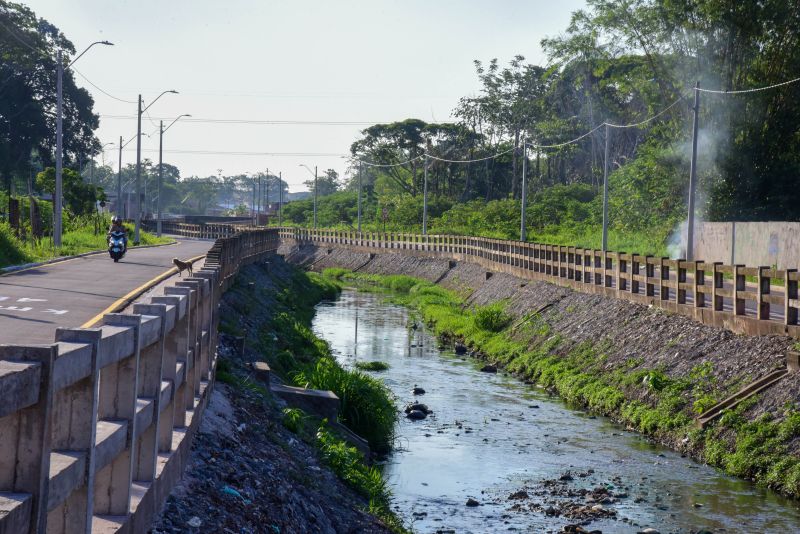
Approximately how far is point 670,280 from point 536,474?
13.8m

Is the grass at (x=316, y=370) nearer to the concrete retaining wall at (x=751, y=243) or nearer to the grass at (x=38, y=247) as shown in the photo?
the grass at (x=38, y=247)

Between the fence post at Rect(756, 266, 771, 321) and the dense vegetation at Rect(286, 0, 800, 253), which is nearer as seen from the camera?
the fence post at Rect(756, 266, 771, 321)

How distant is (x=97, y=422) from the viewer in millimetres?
6199

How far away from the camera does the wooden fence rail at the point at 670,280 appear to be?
2159 centimetres

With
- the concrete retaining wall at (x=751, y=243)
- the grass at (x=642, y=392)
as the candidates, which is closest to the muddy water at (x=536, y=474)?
the grass at (x=642, y=392)

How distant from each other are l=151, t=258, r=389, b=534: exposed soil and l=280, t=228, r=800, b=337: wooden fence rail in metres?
10.5

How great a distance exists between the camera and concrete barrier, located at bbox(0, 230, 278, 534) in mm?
4461

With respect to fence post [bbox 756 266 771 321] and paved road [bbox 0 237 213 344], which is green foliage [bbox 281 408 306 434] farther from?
fence post [bbox 756 266 771 321]

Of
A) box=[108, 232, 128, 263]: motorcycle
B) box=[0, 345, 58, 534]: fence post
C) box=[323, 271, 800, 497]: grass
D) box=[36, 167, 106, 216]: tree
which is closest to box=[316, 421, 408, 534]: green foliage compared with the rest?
box=[323, 271, 800, 497]: grass

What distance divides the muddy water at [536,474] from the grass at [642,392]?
1.29ft

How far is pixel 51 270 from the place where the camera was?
29.2 metres

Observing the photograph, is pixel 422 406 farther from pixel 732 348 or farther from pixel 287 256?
pixel 287 256

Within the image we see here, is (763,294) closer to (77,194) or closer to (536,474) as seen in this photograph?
(536,474)

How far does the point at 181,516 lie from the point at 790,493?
35.9 feet
